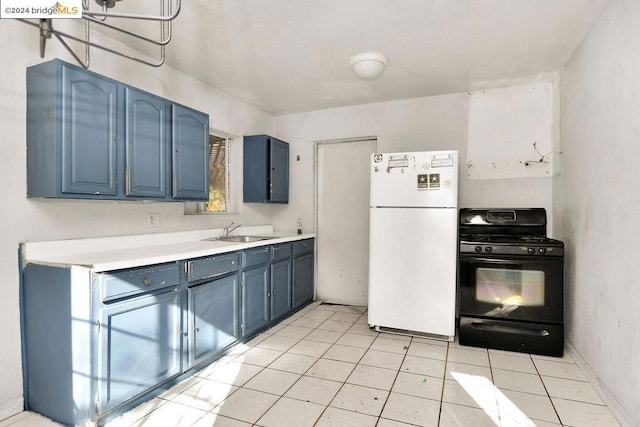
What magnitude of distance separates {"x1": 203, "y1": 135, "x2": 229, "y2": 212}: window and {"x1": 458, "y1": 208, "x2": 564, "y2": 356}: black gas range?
2.49m

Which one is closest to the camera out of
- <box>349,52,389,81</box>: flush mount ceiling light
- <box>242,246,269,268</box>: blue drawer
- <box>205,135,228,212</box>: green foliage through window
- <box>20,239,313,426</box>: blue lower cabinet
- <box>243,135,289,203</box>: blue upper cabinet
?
<box>20,239,313,426</box>: blue lower cabinet

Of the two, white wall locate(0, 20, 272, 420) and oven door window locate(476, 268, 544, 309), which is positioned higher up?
white wall locate(0, 20, 272, 420)

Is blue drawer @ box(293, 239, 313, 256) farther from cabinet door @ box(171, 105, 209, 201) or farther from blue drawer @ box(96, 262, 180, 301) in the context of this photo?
blue drawer @ box(96, 262, 180, 301)

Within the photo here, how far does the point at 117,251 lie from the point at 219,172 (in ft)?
5.49

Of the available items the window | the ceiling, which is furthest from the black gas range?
the window

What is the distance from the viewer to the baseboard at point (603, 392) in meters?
→ 1.90

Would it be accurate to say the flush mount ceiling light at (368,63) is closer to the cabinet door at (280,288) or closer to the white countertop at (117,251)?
the white countertop at (117,251)

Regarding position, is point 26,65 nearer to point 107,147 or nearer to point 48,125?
point 48,125

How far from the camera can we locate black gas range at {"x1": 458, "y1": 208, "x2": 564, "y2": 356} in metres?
2.84

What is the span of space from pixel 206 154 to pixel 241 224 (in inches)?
45.2

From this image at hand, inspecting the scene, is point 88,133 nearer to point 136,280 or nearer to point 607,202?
point 136,280

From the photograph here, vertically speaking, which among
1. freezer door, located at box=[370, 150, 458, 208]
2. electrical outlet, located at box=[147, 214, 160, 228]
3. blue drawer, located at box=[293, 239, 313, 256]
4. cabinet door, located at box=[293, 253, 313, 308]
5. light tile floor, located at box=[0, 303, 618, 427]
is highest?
freezer door, located at box=[370, 150, 458, 208]

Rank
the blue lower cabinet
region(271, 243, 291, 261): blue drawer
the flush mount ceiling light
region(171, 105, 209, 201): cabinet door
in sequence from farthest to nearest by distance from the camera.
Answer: region(271, 243, 291, 261): blue drawer, the flush mount ceiling light, region(171, 105, 209, 201): cabinet door, the blue lower cabinet

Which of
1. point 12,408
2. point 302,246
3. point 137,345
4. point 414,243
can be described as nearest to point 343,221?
point 302,246
